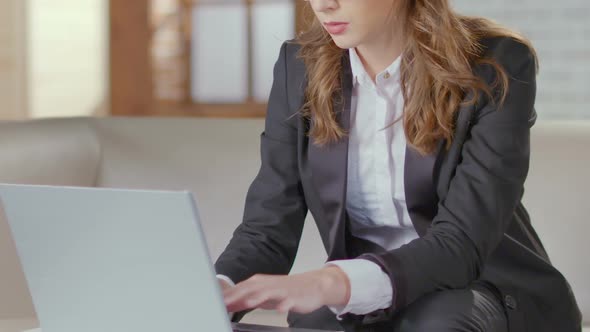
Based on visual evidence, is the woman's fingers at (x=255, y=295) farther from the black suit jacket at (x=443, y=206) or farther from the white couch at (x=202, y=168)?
the white couch at (x=202, y=168)

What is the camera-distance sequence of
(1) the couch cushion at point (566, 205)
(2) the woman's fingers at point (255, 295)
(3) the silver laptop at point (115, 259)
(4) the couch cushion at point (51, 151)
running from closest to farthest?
(3) the silver laptop at point (115, 259)
(2) the woman's fingers at point (255, 295)
(1) the couch cushion at point (566, 205)
(4) the couch cushion at point (51, 151)

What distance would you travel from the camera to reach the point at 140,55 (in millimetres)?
5438

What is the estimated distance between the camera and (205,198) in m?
2.28

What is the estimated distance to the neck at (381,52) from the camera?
5.17 feet

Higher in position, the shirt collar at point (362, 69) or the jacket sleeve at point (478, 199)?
the shirt collar at point (362, 69)

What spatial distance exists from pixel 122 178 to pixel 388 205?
936 millimetres

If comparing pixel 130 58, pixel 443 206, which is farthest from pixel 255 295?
pixel 130 58

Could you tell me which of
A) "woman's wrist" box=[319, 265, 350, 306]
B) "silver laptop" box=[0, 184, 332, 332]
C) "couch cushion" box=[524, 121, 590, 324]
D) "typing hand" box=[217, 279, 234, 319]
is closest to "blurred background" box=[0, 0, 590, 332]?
"couch cushion" box=[524, 121, 590, 324]

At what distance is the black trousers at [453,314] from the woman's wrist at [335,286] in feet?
0.37

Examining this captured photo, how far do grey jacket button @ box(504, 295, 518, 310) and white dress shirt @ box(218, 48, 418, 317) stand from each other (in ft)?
0.55

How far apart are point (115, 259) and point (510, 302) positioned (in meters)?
0.65

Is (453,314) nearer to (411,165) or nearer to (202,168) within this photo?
(411,165)

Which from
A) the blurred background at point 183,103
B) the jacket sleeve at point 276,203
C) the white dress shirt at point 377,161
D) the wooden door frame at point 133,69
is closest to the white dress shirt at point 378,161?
the white dress shirt at point 377,161

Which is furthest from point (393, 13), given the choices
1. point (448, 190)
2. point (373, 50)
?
point (448, 190)
